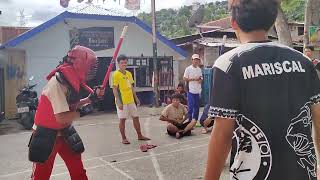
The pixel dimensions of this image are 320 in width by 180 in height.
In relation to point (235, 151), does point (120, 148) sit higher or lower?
lower

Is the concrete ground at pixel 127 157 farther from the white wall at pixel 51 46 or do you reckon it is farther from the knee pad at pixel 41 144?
the white wall at pixel 51 46

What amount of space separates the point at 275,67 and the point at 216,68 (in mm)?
249

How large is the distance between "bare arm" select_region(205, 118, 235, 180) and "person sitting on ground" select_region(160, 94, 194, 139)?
264 inches

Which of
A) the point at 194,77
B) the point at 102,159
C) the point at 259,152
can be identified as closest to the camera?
the point at 259,152

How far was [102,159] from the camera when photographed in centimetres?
694

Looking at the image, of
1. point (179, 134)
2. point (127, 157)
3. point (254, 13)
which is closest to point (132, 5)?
point (179, 134)

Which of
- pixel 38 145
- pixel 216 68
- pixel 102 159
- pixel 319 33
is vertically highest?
pixel 319 33

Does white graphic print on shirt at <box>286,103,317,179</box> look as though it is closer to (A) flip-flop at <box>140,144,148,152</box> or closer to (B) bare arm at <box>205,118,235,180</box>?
(B) bare arm at <box>205,118,235,180</box>

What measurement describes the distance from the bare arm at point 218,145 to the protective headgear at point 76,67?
2.05 meters

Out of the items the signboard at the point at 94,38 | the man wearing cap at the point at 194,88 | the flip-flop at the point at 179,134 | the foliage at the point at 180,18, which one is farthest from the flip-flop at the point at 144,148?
the foliage at the point at 180,18

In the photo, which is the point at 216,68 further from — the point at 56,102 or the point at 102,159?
the point at 102,159

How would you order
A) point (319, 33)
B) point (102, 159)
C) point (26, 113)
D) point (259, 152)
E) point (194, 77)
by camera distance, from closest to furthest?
point (259, 152) < point (102, 159) < point (319, 33) < point (194, 77) < point (26, 113)

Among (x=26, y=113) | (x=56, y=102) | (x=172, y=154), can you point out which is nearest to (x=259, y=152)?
(x=56, y=102)

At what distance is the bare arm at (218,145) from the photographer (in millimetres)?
1804
